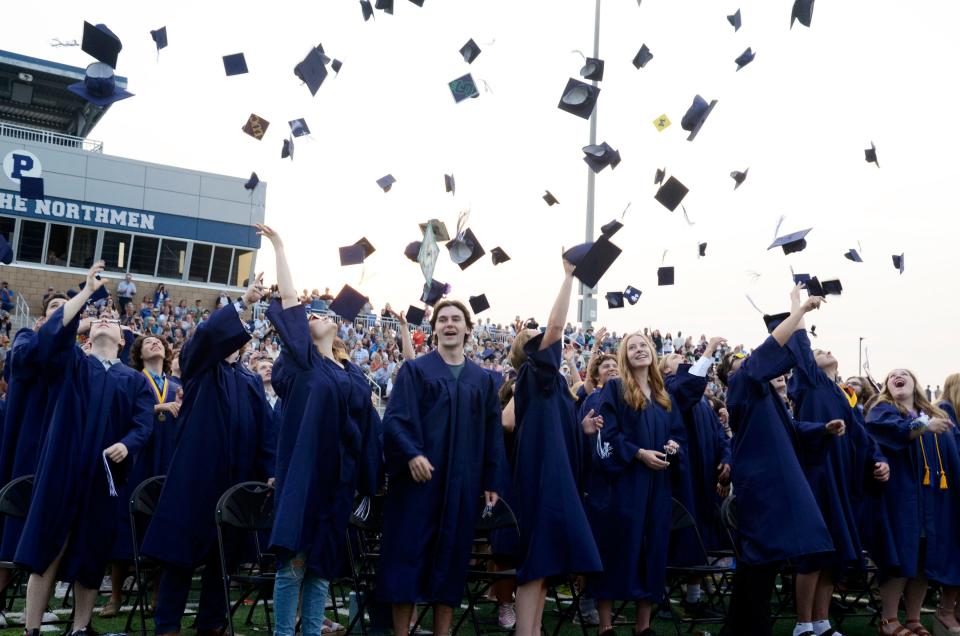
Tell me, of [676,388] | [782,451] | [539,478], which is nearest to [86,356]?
[539,478]

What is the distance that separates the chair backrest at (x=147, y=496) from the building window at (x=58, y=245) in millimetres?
28651

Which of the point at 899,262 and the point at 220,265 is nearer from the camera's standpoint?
the point at 899,262

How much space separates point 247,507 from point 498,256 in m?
4.85

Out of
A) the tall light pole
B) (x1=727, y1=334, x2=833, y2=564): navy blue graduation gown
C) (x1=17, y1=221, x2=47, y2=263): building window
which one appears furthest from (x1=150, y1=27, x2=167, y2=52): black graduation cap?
(x1=17, y1=221, x2=47, y2=263): building window

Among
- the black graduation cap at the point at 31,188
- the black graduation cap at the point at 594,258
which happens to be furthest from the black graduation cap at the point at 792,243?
the black graduation cap at the point at 31,188

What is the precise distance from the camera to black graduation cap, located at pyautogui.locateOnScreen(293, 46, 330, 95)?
8.42 m

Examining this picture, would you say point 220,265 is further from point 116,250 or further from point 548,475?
point 548,475

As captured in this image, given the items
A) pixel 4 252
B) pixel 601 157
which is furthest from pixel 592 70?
pixel 4 252

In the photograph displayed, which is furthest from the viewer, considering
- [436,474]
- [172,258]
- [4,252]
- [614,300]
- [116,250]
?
[172,258]

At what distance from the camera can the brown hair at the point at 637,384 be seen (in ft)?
20.0

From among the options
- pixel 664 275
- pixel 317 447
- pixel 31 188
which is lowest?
pixel 317 447

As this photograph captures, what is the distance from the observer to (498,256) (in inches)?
381

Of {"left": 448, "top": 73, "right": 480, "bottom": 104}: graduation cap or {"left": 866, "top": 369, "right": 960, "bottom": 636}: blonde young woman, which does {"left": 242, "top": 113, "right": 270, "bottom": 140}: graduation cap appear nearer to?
{"left": 448, "top": 73, "right": 480, "bottom": 104}: graduation cap

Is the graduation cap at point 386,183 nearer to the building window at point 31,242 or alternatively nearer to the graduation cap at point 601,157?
the graduation cap at point 601,157
